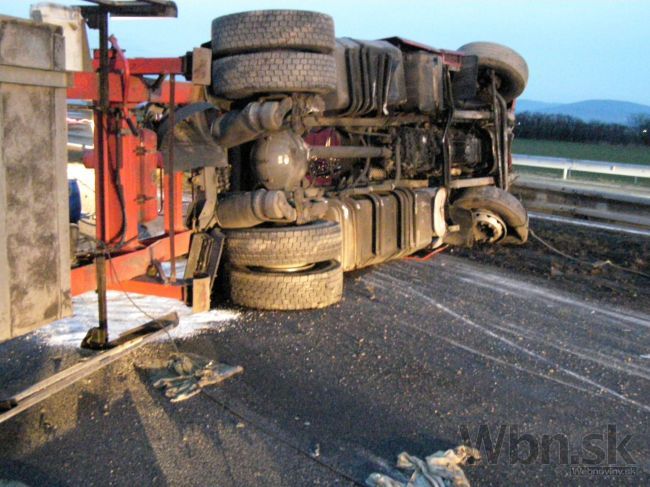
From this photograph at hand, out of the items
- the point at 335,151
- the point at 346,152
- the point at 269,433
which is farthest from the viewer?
the point at 346,152

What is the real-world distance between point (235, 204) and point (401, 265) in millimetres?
2538

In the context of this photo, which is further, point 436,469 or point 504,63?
point 504,63

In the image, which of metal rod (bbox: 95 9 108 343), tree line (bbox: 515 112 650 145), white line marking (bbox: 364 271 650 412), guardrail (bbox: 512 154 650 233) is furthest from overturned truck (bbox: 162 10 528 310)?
tree line (bbox: 515 112 650 145)

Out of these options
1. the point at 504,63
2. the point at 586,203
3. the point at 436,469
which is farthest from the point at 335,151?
the point at 586,203

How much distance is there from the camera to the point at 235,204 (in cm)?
546

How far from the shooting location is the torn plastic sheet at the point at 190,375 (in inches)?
155

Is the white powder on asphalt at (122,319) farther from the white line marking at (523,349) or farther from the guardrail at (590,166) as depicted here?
the guardrail at (590,166)

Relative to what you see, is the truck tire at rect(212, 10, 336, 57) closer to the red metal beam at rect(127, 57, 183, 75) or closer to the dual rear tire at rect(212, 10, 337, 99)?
the dual rear tire at rect(212, 10, 337, 99)

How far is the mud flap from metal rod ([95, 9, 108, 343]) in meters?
5.24

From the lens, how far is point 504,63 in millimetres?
8969

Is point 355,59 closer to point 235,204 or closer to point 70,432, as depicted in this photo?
point 235,204

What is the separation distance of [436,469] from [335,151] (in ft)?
12.6

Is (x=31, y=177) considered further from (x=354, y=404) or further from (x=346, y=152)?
(x=346, y=152)

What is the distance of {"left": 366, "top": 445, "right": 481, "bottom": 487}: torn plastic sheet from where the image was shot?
9.94 ft
